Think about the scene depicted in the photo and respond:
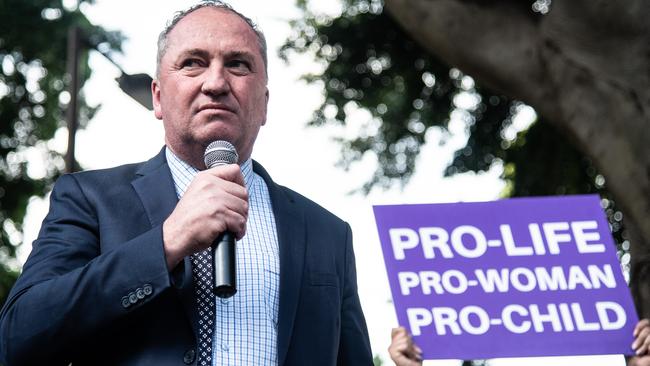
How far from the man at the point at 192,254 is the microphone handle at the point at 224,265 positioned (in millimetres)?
26

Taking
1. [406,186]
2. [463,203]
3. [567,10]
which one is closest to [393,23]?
[406,186]

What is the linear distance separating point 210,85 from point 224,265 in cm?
58

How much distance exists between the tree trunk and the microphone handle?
496 centimetres

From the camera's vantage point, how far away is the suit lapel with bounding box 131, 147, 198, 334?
293 centimetres

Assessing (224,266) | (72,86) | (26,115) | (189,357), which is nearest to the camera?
(224,266)

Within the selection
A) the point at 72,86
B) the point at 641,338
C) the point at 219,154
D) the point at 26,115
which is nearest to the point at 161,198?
the point at 219,154

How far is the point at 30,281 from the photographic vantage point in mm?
2912

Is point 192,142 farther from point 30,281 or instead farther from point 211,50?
point 30,281

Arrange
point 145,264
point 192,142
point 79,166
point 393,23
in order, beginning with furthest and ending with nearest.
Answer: point 79,166, point 393,23, point 192,142, point 145,264

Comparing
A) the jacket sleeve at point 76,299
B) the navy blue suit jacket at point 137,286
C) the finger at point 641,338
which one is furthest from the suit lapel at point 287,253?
the finger at point 641,338

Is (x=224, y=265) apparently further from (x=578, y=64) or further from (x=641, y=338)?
(x=578, y=64)

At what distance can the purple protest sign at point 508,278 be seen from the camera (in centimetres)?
330

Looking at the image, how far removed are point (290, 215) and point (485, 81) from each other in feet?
19.3

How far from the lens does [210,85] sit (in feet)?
10.2
